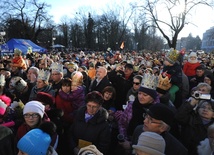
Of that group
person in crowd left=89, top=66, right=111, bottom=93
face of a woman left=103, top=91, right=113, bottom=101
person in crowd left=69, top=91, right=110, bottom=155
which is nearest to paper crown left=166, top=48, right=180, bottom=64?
person in crowd left=89, top=66, right=111, bottom=93

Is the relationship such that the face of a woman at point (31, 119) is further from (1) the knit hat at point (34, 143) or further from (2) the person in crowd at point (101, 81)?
(2) the person in crowd at point (101, 81)

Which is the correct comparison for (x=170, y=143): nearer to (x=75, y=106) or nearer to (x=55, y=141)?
(x=55, y=141)

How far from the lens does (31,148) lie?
2.12 metres

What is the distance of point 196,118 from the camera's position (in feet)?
10.0

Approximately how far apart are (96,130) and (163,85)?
5.48ft

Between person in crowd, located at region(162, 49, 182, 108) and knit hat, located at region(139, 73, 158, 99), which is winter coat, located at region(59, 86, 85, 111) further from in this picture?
person in crowd, located at region(162, 49, 182, 108)

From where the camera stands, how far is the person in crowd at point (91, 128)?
10.4 feet

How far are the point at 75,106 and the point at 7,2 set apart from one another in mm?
43335

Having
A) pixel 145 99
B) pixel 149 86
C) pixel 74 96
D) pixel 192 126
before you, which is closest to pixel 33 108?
pixel 74 96

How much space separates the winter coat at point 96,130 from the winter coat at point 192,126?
1085 mm

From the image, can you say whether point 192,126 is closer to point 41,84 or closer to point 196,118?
point 196,118

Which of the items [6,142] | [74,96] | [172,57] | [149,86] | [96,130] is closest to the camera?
[6,142]

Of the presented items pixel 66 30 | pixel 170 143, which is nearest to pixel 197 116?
pixel 170 143

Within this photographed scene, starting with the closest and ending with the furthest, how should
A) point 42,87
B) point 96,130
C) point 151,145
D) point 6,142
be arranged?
point 151,145, point 6,142, point 96,130, point 42,87
